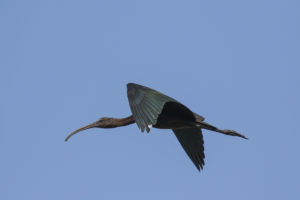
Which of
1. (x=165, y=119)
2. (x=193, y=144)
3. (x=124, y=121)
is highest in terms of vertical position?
(x=124, y=121)

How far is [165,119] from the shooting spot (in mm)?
17781

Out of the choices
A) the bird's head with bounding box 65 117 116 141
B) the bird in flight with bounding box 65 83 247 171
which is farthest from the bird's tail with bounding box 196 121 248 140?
the bird's head with bounding box 65 117 116 141

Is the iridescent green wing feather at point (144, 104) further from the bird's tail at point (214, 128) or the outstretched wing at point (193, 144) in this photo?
the outstretched wing at point (193, 144)

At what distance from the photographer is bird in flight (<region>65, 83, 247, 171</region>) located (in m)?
15.6

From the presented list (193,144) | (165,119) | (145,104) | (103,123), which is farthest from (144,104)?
(193,144)

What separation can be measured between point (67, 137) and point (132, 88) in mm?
4101

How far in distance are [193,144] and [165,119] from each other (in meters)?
2.59

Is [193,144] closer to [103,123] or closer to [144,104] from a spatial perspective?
[103,123]

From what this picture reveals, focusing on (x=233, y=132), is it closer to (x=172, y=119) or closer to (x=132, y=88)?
(x=172, y=119)

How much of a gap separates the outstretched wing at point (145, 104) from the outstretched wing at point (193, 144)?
383 centimetres

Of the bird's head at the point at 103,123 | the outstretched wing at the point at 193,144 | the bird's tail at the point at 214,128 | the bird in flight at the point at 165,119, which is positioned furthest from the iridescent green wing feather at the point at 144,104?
the outstretched wing at the point at 193,144

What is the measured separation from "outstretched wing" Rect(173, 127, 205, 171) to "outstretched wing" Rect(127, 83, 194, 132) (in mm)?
3831

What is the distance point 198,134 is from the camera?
19953 mm

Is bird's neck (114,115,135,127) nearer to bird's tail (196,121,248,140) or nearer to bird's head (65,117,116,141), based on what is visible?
bird's head (65,117,116,141)
